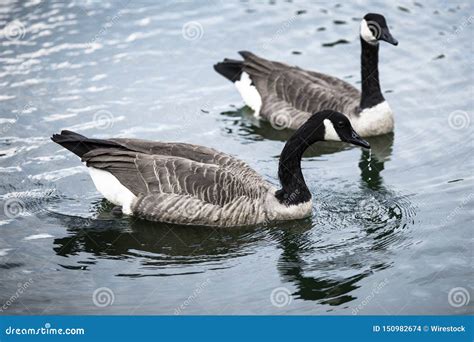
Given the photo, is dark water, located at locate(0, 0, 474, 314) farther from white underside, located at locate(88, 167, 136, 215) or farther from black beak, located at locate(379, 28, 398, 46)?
black beak, located at locate(379, 28, 398, 46)

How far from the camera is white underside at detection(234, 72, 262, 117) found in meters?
17.5

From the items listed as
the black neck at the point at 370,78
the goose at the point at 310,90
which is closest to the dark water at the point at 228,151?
the goose at the point at 310,90

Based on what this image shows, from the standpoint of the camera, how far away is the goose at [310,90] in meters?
16.4

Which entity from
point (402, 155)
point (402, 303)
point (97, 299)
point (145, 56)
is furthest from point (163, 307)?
point (145, 56)

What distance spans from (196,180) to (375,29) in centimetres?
488

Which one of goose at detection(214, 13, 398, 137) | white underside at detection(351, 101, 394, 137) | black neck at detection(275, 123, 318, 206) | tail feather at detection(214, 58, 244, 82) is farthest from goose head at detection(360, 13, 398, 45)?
black neck at detection(275, 123, 318, 206)

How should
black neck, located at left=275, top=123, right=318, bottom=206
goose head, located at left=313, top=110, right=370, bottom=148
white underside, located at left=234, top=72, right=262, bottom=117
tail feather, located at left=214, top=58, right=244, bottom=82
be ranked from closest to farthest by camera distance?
black neck, located at left=275, top=123, right=318, bottom=206 < goose head, located at left=313, top=110, right=370, bottom=148 < white underside, located at left=234, top=72, right=262, bottom=117 < tail feather, located at left=214, top=58, right=244, bottom=82

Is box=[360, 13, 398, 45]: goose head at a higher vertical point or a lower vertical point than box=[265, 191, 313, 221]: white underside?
higher

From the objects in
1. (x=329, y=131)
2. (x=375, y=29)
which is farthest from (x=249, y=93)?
(x=329, y=131)

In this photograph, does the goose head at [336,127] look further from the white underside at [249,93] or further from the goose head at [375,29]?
the white underside at [249,93]

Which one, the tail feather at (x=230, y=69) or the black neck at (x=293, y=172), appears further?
the tail feather at (x=230, y=69)

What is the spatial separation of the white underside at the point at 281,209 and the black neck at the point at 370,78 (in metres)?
3.66

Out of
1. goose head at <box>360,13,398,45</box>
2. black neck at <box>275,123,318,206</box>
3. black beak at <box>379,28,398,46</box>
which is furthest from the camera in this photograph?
goose head at <box>360,13,398,45</box>

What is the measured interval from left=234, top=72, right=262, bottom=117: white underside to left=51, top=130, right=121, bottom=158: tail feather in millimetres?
4518
